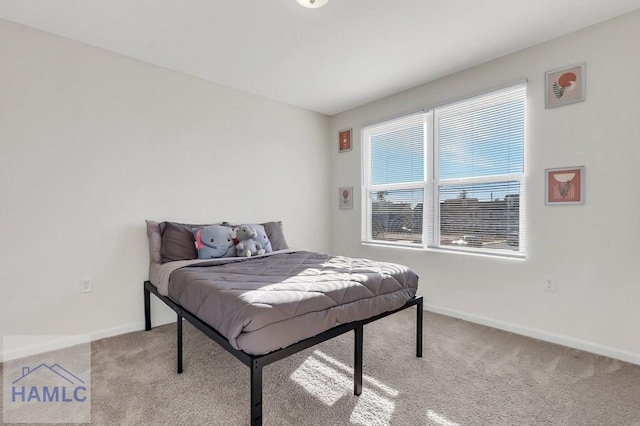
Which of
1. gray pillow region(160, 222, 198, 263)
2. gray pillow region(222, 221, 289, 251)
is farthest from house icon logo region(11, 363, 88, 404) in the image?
gray pillow region(222, 221, 289, 251)

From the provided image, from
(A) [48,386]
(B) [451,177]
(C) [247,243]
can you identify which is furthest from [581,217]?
(A) [48,386]

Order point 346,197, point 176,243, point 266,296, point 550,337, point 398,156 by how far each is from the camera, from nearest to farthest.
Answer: point 266,296 < point 550,337 < point 176,243 < point 398,156 < point 346,197

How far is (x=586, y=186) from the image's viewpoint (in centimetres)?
236

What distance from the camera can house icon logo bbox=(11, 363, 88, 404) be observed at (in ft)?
5.82

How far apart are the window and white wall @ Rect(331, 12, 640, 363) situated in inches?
5.0

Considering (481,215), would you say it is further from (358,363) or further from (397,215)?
(358,363)

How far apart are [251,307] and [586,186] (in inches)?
104

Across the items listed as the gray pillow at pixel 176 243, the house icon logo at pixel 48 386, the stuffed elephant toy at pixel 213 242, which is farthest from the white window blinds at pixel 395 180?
the house icon logo at pixel 48 386

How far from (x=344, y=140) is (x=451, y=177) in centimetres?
163

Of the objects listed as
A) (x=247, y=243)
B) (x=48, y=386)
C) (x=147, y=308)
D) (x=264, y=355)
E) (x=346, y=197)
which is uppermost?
(x=346, y=197)

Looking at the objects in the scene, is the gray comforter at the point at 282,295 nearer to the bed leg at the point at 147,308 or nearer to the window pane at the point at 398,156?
the bed leg at the point at 147,308

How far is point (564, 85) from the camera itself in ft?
8.03

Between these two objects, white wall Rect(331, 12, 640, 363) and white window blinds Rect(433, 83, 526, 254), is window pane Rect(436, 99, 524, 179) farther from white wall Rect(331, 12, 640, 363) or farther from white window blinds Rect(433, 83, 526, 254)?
white wall Rect(331, 12, 640, 363)

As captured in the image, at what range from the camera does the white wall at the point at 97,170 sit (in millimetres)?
2283
